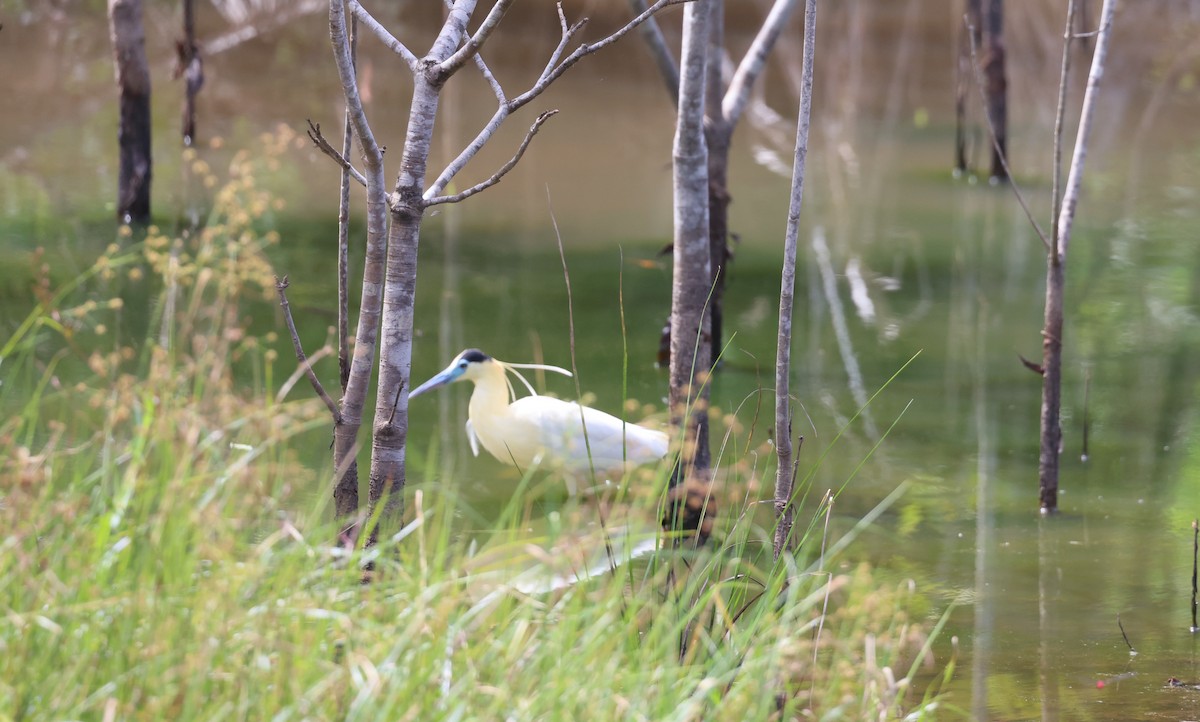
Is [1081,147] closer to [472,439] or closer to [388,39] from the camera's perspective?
[472,439]

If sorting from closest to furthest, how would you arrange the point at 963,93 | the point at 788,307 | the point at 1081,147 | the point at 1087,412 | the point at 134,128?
1. the point at 788,307
2. the point at 1081,147
3. the point at 1087,412
4. the point at 134,128
5. the point at 963,93

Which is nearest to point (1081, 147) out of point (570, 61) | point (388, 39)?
point (570, 61)

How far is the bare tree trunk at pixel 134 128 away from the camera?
9109 millimetres

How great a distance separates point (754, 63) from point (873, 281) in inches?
111

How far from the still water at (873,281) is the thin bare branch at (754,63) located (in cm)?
95

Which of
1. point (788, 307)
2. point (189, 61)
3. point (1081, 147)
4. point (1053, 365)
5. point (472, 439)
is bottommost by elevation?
point (472, 439)

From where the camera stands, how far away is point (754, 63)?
20.5 feet

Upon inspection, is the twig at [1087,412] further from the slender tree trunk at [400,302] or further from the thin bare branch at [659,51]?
the slender tree trunk at [400,302]

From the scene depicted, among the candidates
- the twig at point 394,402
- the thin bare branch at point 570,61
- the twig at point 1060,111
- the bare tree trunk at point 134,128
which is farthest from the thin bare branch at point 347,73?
the bare tree trunk at point 134,128

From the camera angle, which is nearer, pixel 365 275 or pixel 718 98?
pixel 365 275

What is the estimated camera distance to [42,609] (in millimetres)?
2166

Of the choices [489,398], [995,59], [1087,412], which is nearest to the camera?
[489,398]

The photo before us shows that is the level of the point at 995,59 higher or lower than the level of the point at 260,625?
higher

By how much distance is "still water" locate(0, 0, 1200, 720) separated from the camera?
183 inches
